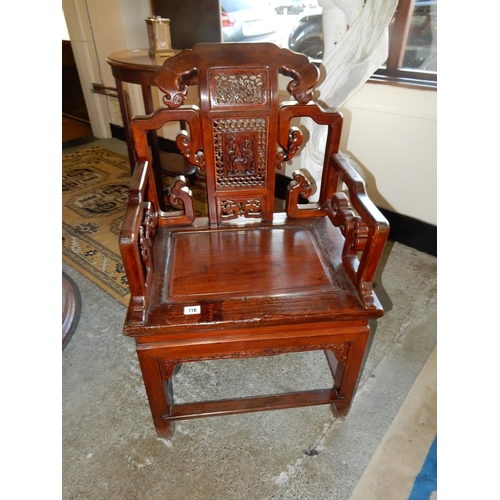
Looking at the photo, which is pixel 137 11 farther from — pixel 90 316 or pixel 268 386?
pixel 268 386

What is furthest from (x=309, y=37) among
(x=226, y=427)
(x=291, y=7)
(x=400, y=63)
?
(x=226, y=427)

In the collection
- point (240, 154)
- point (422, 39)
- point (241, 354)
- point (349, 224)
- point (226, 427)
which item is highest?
point (422, 39)

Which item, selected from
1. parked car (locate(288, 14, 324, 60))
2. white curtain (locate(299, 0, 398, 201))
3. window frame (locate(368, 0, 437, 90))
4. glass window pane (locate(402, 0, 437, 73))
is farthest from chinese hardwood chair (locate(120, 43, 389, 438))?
parked car (locate(288, 14, 324, 60))

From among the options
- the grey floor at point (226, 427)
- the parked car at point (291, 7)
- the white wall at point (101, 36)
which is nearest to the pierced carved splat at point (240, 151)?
the grey floor at point (226, 427)

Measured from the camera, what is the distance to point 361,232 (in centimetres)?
106

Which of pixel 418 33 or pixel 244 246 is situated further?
pixel 418 33

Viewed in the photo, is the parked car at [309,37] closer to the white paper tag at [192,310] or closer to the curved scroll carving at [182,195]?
the curved scroll carving at [182,195]

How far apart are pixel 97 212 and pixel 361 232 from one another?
2.07 metres

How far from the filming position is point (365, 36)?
1563mm

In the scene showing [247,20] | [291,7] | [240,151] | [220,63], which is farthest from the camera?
[247,20]

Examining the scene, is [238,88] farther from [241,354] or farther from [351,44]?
[241,354]

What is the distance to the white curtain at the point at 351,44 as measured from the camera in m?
1.52

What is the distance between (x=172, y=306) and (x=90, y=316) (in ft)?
3.00

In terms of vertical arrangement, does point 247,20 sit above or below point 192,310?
above
